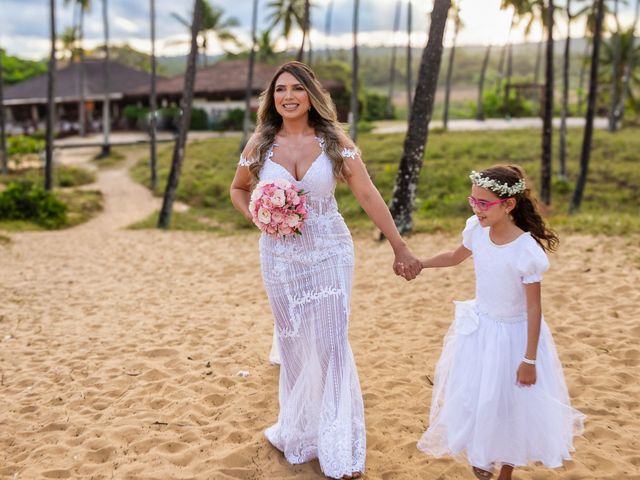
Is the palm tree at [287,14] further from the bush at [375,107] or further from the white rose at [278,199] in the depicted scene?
the white rose at [278,199]

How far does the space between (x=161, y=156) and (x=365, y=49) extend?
132872 millimetres

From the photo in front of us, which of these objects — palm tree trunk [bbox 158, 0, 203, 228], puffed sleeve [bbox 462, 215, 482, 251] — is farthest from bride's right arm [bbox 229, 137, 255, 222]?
palm tree trunk [bbox 158, 0, 203, 228]

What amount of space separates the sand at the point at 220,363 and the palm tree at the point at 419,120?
1096 millimetres

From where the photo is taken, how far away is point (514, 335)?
315cm

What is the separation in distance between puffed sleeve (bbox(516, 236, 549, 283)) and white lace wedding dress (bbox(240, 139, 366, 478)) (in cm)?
101

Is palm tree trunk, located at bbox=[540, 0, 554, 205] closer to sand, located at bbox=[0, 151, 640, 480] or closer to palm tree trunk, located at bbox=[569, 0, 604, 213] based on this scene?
palm tree trunk, located at bbox=[569, 0, 604, 213]

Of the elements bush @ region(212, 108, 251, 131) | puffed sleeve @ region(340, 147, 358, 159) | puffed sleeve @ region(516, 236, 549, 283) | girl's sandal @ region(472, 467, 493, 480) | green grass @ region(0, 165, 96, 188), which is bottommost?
girl's sandal @ region(472, 467, 493, 480)

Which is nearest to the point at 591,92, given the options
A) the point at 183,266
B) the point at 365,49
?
the point at 183,266

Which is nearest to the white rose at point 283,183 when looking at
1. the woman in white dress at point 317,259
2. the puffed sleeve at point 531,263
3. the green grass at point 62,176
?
the woman in white dress at point 317,259

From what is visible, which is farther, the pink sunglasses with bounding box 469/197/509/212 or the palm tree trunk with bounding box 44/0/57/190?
the palm tree trunk with bounding box 44/0/57/190

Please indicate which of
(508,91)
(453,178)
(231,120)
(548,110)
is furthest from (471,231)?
(508,91)

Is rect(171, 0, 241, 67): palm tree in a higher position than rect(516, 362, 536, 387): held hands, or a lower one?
higher

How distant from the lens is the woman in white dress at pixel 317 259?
3523 millimetres

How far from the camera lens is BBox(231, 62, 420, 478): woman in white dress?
352cm
